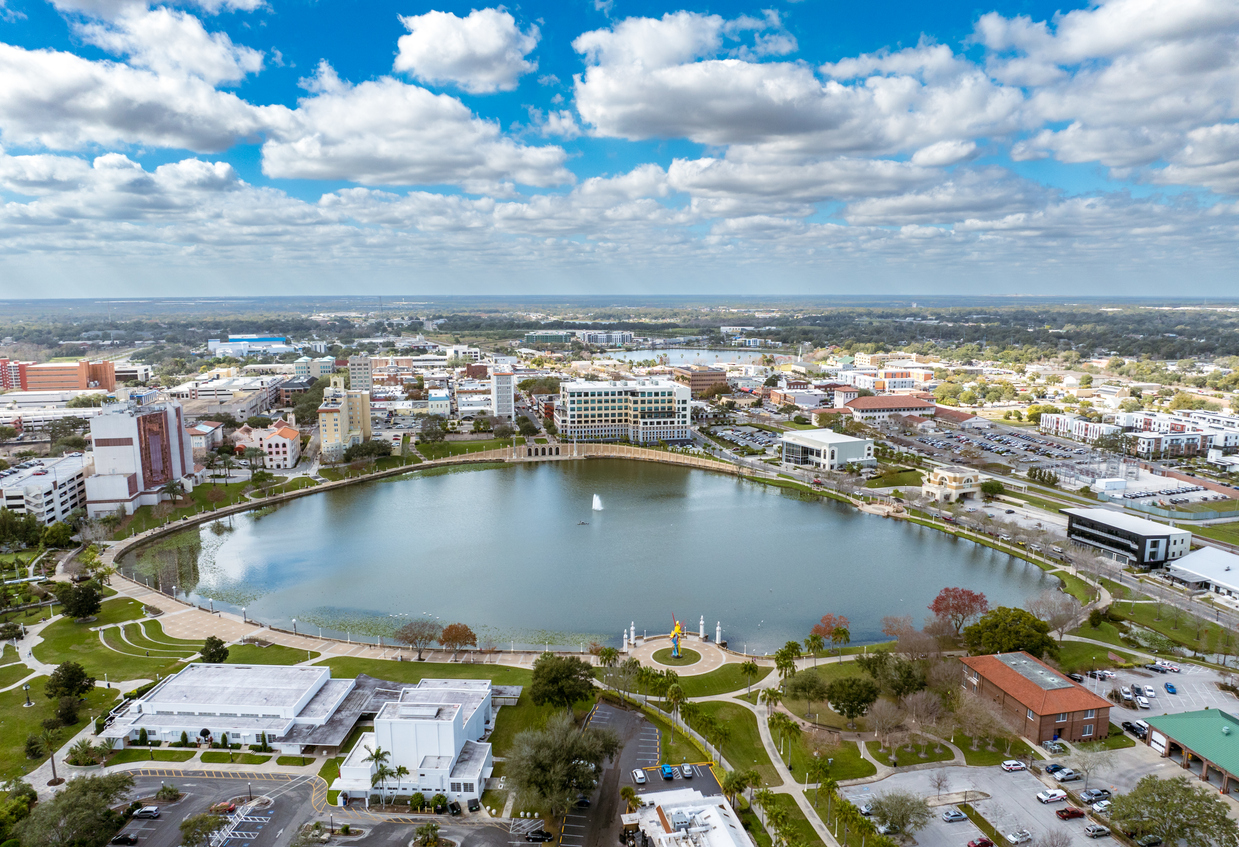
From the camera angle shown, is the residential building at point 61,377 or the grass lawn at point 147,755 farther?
the residential building at point 61,377

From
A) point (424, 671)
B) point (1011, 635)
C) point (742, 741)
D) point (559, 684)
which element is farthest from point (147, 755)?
point (1011, 635)

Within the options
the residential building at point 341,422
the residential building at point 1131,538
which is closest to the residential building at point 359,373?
the residential building at point 341,422

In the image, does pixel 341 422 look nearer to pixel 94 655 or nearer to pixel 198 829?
pixel 94 655

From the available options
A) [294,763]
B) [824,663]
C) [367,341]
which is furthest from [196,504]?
[367,341]

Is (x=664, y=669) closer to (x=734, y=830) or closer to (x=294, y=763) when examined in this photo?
(x=734, y=830)

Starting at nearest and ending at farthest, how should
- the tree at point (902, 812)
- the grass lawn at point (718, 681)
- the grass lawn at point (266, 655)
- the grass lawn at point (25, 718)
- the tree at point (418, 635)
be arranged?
the tree at point (902, 812)
the grass lawn at point (25, 718)
the grass lawn at point (718, 681)
the grass lawn at point (266, 655)
the tree at point (418, 635)

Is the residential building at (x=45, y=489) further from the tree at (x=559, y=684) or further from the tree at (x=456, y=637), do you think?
the tree at (x=559, y=684)
